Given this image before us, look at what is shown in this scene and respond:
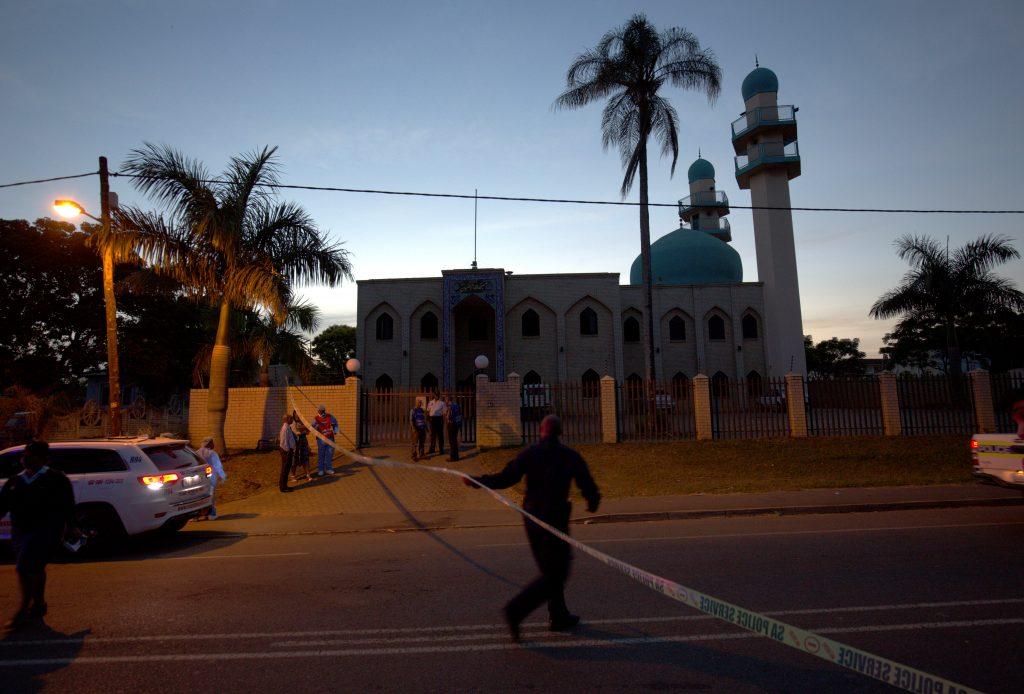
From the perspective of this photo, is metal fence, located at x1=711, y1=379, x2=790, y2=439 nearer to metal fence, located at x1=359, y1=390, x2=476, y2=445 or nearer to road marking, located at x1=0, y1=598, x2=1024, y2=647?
metal fence, located at x1=359, y1=390, x2=476, y2=445

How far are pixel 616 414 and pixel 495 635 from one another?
13901mm

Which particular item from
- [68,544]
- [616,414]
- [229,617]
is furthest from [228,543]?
[616,414]

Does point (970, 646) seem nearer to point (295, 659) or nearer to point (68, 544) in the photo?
point (295, 659)

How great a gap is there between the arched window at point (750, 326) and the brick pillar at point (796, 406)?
19314 mm

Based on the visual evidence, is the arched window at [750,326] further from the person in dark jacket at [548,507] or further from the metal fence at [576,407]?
the person in dark jacket at [548,507]

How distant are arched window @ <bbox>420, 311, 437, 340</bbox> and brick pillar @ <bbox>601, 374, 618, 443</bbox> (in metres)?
18.5

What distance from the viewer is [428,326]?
3488 centimetres

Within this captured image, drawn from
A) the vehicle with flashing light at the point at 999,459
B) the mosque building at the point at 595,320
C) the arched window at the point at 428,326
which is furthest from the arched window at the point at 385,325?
the vehicle with flashing light at the point at 999,459

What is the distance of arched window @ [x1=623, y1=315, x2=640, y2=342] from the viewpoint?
36062 millimetres

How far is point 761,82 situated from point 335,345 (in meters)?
44.6

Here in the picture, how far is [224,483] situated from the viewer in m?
14.3

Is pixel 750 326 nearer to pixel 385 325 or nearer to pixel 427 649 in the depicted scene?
pixel 385 325

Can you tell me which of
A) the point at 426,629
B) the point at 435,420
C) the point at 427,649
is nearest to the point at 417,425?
the point at 435,420

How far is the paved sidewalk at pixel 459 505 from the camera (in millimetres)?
10156
